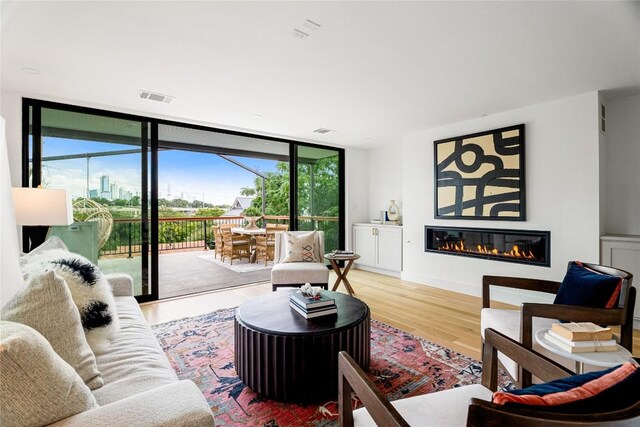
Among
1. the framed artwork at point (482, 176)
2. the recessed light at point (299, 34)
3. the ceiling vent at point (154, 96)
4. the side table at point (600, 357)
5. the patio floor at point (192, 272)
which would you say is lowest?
the patio floor at point (192, 272)

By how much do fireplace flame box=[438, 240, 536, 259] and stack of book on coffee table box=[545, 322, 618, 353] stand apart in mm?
2511

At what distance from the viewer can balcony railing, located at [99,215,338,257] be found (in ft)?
12.3

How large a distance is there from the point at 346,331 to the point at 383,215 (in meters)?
3.99

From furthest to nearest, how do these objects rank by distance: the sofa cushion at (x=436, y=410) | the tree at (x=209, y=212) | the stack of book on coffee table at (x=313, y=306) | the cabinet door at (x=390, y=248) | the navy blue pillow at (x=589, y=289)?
the tree at (x=209, y=212)
the cabinet door at (x=390, y=248)
the stack of book on coffee table at (x=313, y=306)
the navy blue pillow at (x=589, y=289)
the sofa cushion at (x=436, y=410)

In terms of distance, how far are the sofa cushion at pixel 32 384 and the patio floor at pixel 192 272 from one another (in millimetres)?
3225

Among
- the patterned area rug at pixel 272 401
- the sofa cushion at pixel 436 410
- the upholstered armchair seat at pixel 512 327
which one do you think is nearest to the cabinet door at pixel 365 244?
the patterned area rug at pixel 272 401

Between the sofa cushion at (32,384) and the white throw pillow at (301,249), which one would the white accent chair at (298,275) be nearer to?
the white throw pillow at (301,249)

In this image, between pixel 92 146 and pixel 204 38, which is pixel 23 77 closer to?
pixel 92 146

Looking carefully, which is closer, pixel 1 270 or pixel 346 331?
pixel 1 270

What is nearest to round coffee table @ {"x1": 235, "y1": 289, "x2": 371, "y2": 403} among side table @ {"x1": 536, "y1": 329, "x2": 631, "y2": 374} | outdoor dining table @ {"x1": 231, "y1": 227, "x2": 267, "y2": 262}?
side table @ {"x1": 536, "y1": 329, "x2": 631, "y2": 374}

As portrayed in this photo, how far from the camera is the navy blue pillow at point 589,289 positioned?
1698 millimetres

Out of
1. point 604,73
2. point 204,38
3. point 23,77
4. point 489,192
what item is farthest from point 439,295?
point 23,77

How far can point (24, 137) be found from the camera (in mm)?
3164

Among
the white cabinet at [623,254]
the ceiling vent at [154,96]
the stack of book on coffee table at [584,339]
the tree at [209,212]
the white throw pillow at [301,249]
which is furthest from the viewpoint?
the tree at [209,212]
